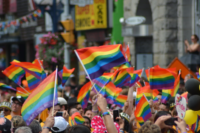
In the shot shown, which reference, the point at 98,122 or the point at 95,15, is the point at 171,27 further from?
the point at 98,122

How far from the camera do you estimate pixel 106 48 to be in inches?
260

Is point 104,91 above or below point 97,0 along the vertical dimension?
below

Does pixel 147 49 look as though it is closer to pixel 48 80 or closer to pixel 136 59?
pixel 136 59

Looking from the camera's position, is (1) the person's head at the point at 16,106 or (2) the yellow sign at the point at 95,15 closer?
(1) the person's head at the point at 16,106

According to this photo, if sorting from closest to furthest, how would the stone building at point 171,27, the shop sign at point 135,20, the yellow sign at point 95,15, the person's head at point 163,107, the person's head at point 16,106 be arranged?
the person's head at point 16,106 → the person's head at point 163,107 → the stone building at point 171,27 → the shop sign at point 135,20 → the yellow sign at point 95,15

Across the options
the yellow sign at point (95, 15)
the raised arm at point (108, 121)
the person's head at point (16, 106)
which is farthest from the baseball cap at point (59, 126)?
the yellow sign at point (95, 15)

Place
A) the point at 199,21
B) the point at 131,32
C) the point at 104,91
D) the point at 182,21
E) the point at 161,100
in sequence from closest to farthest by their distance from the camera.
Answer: the point at 104,91, the point at 161,100, the point at 199,21, the point at 182,21, the point at 131,32

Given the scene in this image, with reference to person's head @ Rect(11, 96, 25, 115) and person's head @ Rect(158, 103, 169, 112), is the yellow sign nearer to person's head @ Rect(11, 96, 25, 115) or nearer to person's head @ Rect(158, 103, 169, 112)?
person's head @ Rect(158, 103, 169, 112)

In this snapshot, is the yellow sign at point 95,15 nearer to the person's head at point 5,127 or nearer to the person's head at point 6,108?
the person's head at point 6,108

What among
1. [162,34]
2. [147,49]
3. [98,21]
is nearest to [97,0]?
[98,21]

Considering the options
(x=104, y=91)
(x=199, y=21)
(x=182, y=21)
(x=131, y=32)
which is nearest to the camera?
(x=104, y=91)

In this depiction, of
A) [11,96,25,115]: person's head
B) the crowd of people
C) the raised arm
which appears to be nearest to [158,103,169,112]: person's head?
the crowd of people

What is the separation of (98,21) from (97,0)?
3.66 ft

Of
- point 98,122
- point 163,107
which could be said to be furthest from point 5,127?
point 163,107
